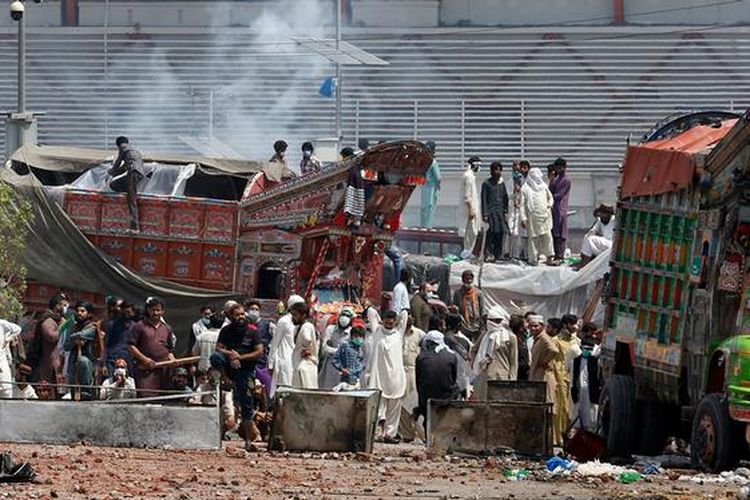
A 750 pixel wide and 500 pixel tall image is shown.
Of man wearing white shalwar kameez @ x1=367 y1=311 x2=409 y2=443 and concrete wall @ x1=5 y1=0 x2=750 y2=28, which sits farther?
concrete wall @ x1=5 y1=0 x2=750 y2=28

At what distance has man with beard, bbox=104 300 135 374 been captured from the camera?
969 inches

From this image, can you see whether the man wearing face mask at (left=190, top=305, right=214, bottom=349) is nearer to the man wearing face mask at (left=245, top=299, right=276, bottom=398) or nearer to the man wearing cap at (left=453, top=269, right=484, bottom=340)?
the man wearing face mask at (left=245, top=299, right=276, bottom=398)

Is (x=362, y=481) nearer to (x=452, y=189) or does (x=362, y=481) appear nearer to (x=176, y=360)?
(x=176, y=360)

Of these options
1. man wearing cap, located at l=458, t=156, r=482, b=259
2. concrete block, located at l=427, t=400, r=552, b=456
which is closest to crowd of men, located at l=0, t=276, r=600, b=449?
concrete block, located at l=427, t=400, r=552, b=456

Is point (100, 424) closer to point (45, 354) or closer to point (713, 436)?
point (713, 436)

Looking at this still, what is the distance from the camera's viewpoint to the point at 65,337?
2708cm

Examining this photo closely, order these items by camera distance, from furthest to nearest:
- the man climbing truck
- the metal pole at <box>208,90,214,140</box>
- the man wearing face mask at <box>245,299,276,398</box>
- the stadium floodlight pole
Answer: the metal pole at <box>208,90,214,140</box>, the stadium floodlight pole, the man wearing face mask at <box>245,299,276,398</box>, the man climbing truck

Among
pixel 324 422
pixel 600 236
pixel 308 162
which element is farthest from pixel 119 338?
pixel 600 236

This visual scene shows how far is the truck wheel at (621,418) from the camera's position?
21062mm

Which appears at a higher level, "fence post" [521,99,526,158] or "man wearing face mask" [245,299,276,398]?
"fence post" [521,99,526,158]

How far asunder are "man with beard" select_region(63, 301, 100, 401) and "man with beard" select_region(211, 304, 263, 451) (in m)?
3.35

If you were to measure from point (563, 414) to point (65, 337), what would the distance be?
616 cm

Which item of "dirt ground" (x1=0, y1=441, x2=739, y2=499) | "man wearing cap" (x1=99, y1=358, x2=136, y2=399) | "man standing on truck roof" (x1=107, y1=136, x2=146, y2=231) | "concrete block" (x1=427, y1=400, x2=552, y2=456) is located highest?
"man standing on truck roof" (x1=107, y1=136, x2=146, y2=231)

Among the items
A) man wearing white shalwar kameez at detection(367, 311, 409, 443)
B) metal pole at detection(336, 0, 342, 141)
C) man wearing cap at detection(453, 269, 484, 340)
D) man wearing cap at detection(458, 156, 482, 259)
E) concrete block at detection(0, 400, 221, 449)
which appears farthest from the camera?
metal pole at detection(336, 0, 342, 141)
